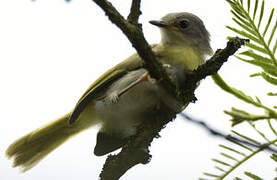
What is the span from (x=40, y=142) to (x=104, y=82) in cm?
117

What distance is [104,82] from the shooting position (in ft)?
13.4

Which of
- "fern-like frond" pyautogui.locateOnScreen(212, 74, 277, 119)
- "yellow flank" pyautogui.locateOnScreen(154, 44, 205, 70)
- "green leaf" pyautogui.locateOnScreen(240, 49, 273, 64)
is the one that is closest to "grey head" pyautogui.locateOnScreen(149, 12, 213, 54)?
"yellow flank" pyautogui.locateOnScreen(154, 44, 205, 70)

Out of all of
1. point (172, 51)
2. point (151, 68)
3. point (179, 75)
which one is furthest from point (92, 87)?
point (151, 68)

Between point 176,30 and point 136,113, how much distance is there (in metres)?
1.19

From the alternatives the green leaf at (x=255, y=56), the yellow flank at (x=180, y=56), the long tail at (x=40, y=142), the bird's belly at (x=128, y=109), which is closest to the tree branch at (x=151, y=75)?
the green leaf at (x=255, y=56)

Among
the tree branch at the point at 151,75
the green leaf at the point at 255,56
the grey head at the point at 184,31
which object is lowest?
the green leaf at the point at 255,56

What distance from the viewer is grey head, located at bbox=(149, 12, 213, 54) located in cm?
446

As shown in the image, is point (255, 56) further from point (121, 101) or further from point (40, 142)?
point (40, 142)

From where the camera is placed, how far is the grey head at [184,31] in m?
4.46

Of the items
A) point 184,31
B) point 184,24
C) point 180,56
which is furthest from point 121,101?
point 184,24

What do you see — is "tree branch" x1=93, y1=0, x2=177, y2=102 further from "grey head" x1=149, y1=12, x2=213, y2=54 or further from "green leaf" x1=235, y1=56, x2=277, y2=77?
"grey head" x1=149, y1=12, x2=213, y2=54

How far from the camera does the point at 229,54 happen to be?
1795 millimetres

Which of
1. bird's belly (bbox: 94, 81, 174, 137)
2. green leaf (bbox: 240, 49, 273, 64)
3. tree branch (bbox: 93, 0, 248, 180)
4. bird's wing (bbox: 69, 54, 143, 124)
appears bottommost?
green leaf (bbox: 240, 49, 273, 64)

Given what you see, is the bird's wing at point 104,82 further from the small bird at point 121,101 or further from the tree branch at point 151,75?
the tree branch at point 151,75
